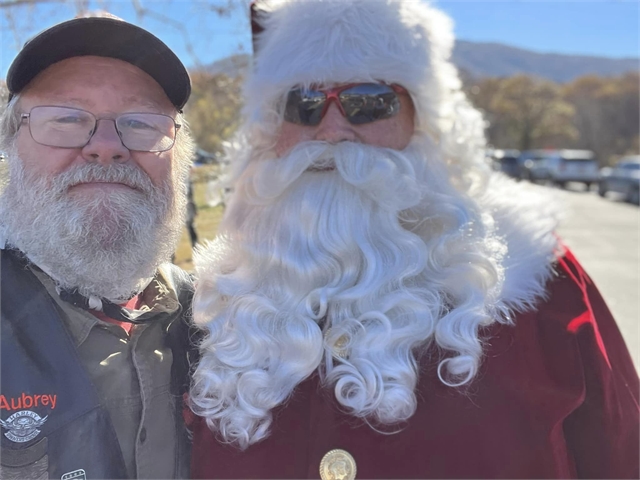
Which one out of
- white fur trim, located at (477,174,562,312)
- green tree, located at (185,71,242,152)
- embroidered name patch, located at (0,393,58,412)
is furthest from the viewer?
green tree, located at (185,71,242,152)

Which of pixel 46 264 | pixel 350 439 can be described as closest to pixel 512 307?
pixel 350 439

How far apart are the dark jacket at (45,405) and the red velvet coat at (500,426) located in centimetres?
29

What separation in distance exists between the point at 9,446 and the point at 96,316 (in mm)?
370

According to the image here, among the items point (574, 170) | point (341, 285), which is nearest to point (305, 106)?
point (341, 285)

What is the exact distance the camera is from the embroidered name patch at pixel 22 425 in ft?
4.12

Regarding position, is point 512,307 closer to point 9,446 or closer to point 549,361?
point 549,361

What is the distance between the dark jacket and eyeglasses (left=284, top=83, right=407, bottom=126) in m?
1.00

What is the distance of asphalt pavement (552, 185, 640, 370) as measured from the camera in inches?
207

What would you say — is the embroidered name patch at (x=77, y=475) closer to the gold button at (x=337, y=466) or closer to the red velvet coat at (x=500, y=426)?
the red velvet coat at (x=500, y=426)

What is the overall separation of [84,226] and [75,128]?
0.28m

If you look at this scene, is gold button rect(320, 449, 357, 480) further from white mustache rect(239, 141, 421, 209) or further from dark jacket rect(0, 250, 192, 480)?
white mustache rect(239, 141, 421, 209)

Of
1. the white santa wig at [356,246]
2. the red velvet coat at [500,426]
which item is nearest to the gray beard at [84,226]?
the white santa wig at [356,246]

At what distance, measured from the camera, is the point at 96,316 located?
1.48 metres

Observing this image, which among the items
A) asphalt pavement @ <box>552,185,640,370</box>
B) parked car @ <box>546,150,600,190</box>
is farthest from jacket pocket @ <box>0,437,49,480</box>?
parked car @ <box>546,150,600,190</box>
